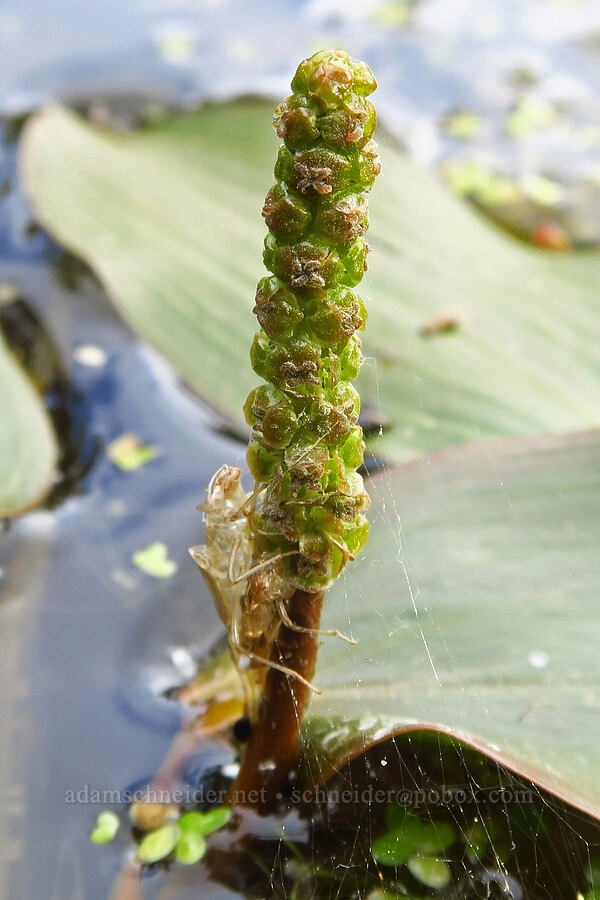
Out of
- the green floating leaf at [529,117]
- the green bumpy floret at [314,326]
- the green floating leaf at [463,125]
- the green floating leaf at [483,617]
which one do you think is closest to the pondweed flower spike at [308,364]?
the green bumpy floret at [314,326]

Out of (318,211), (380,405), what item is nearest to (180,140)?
(380,405)

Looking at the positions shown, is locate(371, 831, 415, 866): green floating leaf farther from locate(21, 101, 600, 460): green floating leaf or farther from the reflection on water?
the reflection on water

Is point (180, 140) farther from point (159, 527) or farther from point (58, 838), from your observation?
point (58, 838)

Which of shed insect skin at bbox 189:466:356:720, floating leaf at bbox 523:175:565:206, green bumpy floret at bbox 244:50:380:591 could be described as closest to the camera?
green bumpy floret at bbox 244:50:380:591

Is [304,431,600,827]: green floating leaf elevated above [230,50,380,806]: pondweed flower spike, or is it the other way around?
Result: [230,50,380,806]: pondweed flower spike

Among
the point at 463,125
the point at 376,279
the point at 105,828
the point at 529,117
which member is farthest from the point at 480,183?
the point at 105,828

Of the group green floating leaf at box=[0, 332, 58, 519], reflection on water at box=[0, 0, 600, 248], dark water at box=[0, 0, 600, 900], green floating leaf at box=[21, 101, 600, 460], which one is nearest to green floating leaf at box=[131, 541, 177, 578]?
dark water at box=[0, 0, 600, 900]

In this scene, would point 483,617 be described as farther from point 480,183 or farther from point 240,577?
point 480,183
